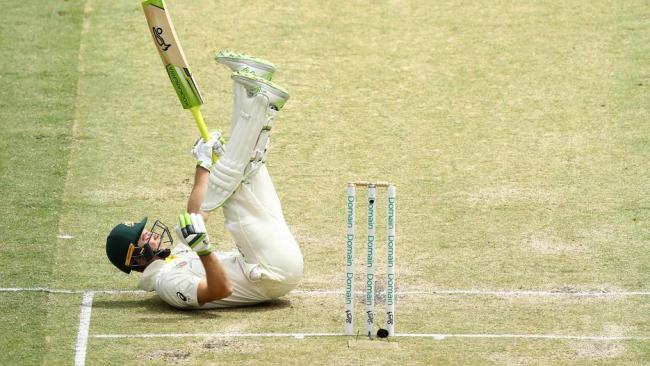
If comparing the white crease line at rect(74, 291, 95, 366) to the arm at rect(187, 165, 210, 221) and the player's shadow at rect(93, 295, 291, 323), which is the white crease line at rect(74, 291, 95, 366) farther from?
the arm at rect(187, 165, 210, 221)

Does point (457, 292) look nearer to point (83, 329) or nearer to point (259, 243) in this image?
point (259, 243)

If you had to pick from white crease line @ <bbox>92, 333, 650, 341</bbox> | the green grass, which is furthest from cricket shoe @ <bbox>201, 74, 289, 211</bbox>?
the green grass

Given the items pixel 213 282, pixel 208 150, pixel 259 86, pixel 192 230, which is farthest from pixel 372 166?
pixel 192 230

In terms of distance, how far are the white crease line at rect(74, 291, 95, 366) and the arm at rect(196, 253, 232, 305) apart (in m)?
1.02

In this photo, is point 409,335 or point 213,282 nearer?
point 409,335

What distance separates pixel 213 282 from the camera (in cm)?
1249

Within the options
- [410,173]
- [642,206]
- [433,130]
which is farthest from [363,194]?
[642,206]

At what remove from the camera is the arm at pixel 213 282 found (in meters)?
12.4

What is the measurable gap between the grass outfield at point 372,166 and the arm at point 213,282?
0.26 m

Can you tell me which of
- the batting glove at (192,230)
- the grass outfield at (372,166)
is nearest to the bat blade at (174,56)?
the batting glove at (192,230)

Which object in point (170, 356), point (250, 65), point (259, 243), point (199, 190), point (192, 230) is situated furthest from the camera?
point (199, 190)

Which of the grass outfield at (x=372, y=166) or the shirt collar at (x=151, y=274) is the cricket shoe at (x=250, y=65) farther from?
the grass outfield at (x=372, y=166)

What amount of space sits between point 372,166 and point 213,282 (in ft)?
14.7

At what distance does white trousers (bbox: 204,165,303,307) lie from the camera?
1273 cm
